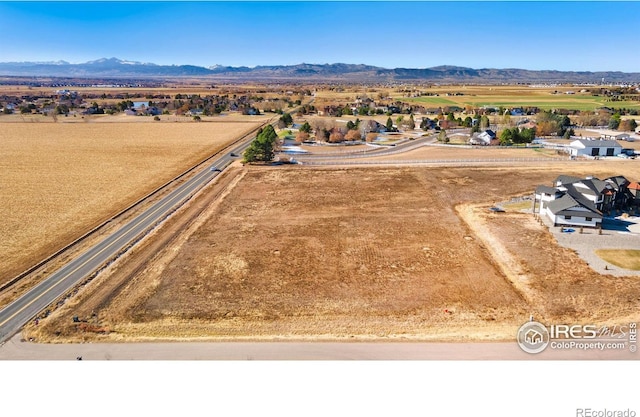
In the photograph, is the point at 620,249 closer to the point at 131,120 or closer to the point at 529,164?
the point at 529,164

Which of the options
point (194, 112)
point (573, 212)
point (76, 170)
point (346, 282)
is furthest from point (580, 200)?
point (194, 112)

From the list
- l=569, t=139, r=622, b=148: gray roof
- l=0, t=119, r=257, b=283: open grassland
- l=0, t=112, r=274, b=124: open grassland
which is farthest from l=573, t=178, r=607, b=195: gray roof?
l=0, t=112, r=274, b=124: open grassland

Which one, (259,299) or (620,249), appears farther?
(620,249)

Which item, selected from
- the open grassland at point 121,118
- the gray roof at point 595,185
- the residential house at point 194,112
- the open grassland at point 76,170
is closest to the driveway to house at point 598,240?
the gray roof at point 595,185

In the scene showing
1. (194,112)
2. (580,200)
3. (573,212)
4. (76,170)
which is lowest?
(76,170)

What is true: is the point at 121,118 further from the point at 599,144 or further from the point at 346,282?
the point at 599,144

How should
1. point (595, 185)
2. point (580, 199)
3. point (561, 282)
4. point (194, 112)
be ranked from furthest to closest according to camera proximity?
1. point (194, 112)
2. point (595, 185)
3. point (580, 199)
4. point (561, 282)

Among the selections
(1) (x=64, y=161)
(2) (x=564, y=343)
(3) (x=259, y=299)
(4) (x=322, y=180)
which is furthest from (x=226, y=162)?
(2) (x=564, y=343)
